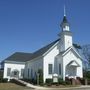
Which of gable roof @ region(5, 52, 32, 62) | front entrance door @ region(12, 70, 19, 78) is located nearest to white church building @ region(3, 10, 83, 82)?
front entrance door @ region(12, 70, 19, 78)

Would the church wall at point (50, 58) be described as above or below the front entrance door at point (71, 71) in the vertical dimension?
above

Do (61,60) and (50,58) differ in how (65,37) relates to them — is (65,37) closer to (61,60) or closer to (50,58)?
(61,60)

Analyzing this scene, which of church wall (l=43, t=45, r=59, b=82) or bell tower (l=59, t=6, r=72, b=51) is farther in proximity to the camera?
bell tower (l=59, t=6, r=72, b=51)

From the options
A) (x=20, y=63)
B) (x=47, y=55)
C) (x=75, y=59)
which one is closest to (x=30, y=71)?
(x=20, y=63)

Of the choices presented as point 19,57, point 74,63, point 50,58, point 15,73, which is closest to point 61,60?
point 50,58

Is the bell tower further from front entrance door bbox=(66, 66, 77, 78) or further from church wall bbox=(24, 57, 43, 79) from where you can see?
church wall bbox=(24, 57, 43, 79)

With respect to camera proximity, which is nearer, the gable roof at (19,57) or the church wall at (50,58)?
the church wall at (50,58)

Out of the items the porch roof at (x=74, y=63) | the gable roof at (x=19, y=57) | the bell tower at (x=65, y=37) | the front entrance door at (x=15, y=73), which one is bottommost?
the front entrance door at (x=15, y=73)

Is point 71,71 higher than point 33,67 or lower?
lower

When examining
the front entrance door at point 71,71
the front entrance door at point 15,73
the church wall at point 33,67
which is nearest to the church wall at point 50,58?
the church wall at point 33,67

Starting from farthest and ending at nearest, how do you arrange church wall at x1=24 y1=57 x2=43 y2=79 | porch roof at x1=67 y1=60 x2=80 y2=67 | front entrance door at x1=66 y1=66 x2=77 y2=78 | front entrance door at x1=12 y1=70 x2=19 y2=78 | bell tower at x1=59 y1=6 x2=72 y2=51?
front entrance door at x1=12 y1=70 x2=19 y2=78, bell tower at x1=59 y1=6 x2=72 y2=51, church wall at x1=24 y1=57 x2=43 y2=79, front entrance door at x1=66 y1=66 x2=77 y2=78, porch roof at x1=67 y1=60 x2=80 y2=67

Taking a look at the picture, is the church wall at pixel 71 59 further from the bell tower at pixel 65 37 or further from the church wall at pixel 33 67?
the church wall at pixel 33 67

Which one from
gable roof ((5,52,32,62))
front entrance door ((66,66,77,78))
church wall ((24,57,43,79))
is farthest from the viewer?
gable roof ((5,52,32,62))

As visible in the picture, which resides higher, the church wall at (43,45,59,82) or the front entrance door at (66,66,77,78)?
the church wall at (43,45,59,82)
